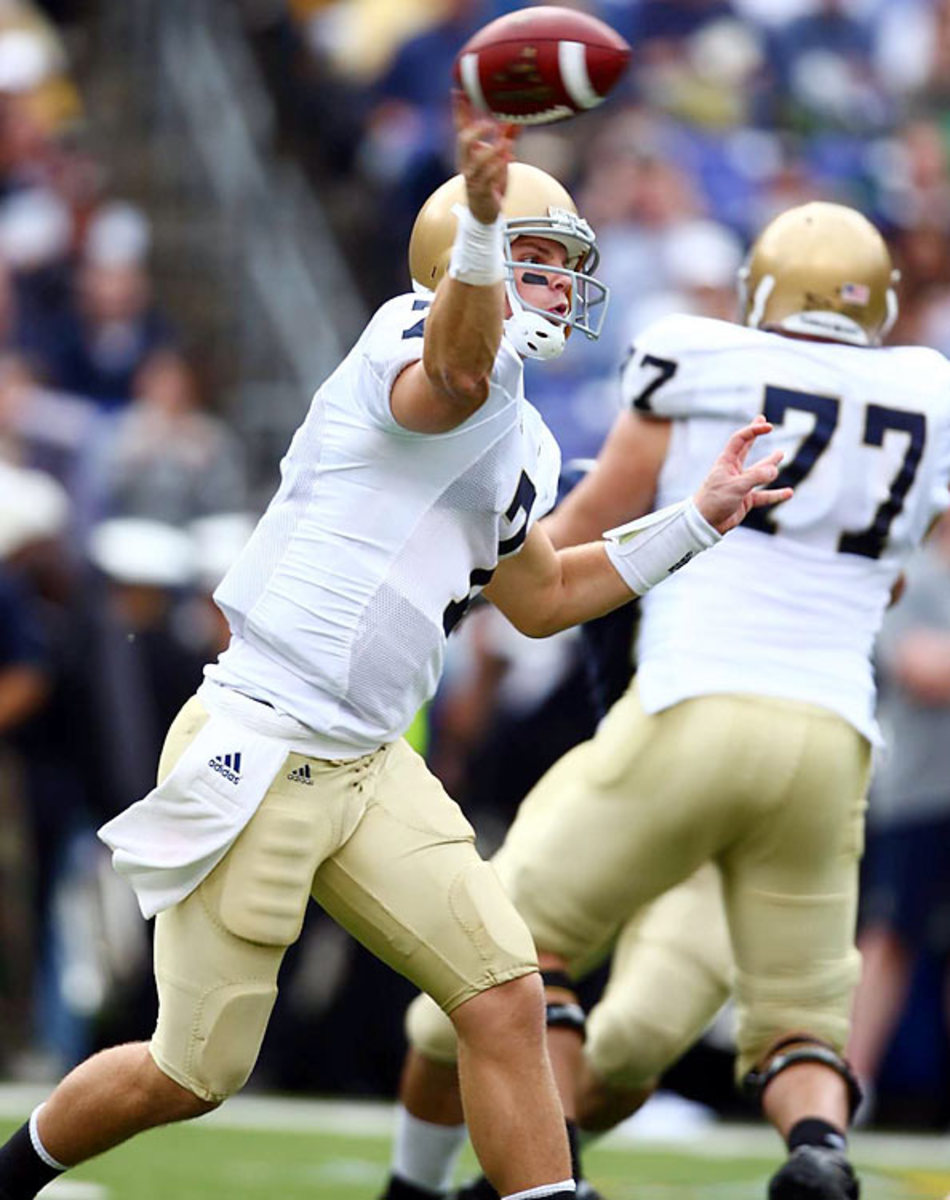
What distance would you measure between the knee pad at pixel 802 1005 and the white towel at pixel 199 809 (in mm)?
1385

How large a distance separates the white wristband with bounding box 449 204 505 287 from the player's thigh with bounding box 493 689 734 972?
1.47m

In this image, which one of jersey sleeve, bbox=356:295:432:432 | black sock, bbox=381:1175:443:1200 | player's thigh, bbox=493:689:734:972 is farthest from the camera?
black sock, bbox=381:1175:443:1200

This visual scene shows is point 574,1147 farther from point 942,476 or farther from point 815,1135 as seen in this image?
point 942,476

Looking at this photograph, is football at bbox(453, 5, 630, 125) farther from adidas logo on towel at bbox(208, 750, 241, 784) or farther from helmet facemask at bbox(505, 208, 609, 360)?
adidas logo on towel at bbox(208, 750, 241, 784)

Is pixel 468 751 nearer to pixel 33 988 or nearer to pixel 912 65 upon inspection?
pixel 33 988

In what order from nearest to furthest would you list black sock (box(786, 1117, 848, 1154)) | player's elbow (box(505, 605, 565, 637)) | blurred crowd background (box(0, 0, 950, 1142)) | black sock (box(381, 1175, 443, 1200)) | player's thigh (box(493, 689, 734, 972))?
player's elbow (box(505, 605, 565, 637)) → black sock (box(786, 1117, 848, 1154)) → player's thigh (box(493, 689, 734, 972)) → black sock (box(381, 1175, 443, 1200)) → blurred crowd background (box(0, 0, 950, 1142))

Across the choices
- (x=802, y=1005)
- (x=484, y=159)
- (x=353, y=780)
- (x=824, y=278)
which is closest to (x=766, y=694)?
(x=802, y=1005)

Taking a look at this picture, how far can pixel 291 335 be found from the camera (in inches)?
450

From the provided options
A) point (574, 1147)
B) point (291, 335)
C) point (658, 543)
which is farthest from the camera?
point (291, 335)

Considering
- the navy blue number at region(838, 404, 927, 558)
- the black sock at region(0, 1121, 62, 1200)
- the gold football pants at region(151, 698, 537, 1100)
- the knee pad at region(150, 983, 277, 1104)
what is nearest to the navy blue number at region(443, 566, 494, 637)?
the gold football pants at region(151, 698, 537, 1100)

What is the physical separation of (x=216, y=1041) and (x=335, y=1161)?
276 cm

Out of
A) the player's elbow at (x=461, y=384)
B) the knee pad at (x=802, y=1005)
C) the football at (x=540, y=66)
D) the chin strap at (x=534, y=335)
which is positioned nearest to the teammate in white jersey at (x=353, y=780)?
the chin strap at (x=534, y=335)

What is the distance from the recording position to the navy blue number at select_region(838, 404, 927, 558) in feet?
16.3

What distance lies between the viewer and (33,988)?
29.3 ft
